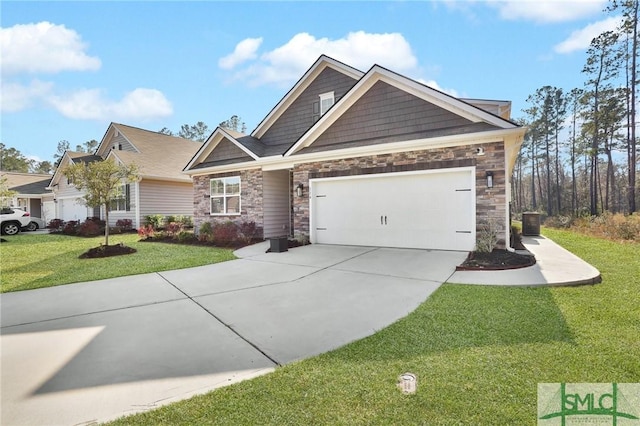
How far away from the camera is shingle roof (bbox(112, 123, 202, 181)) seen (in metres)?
→ 18.3

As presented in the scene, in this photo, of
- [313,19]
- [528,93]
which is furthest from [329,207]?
[528,93]

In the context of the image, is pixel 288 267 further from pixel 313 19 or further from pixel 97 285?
pixel 313 19

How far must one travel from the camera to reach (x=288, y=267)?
7.50 meters

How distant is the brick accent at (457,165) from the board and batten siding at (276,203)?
2592mm

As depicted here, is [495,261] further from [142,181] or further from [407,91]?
[142,181]

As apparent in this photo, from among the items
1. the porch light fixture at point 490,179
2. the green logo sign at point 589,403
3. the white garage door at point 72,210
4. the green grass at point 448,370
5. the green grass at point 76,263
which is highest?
the porch light fixture at point 490,179

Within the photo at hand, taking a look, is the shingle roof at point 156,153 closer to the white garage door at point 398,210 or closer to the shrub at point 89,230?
the shrub at point 89,230

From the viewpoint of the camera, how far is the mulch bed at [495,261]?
21.9 ft

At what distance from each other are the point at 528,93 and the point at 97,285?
40270 mm

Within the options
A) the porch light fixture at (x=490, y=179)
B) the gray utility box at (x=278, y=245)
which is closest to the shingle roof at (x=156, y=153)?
the gray utility box at (x=278, y=245)

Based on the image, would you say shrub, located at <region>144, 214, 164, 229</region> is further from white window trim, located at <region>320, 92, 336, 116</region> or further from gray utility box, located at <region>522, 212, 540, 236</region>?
gray utility box, located at <region>522, 212, 540, 236</region>

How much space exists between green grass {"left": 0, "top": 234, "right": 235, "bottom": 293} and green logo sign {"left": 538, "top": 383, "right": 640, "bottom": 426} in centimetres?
760

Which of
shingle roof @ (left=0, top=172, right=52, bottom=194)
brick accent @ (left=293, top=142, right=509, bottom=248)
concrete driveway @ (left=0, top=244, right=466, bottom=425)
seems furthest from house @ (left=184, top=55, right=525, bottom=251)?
shingle roof @ (left=0, top=172, right=52, bottom=194)

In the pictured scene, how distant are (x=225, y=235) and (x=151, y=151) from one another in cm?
1199
